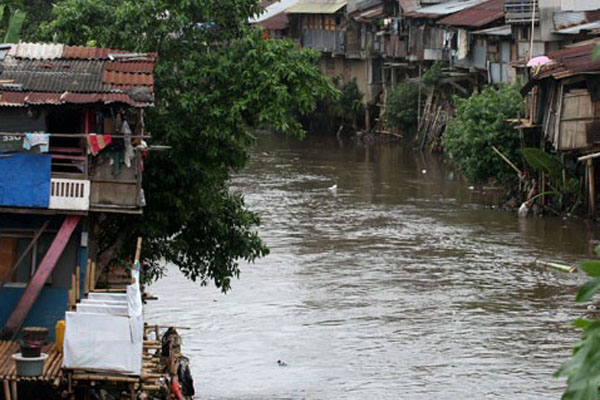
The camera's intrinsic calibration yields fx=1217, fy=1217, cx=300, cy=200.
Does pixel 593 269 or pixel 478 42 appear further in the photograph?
pixel 478 42

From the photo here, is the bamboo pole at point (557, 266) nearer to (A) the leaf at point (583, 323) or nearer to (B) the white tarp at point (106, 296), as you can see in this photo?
(B) the white tarp at point (106, 296)

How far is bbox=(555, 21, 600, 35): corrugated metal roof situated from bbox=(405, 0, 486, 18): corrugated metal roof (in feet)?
32.5

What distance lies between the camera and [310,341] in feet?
65.2

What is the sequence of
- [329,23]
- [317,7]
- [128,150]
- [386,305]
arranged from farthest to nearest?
[329,23]
[317,7]
[386,305]
[128,150]

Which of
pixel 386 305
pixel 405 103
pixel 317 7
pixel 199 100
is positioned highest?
pixel 317 7

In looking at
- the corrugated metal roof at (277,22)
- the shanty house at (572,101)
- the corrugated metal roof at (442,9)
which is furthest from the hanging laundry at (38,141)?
the corrugated metal roof at (277,22)

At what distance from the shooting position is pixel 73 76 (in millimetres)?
13773

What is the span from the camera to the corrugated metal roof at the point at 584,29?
1340 inches

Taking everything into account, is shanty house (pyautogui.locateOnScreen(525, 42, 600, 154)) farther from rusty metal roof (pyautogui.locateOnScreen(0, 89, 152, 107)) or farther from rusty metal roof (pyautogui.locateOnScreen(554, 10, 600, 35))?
rusty metal roof (pyautogui.locateOnScreen(0, 89, 152, 107))

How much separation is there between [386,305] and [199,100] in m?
7.97

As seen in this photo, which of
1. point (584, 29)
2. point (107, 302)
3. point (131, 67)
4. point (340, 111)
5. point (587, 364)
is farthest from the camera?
point (340, 111)

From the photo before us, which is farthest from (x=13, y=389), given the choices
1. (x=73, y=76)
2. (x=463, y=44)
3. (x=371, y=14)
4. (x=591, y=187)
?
(x=371, y=14)

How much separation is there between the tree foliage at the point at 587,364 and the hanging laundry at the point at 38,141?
441 inches

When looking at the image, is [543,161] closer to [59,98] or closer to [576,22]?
[576,22]
